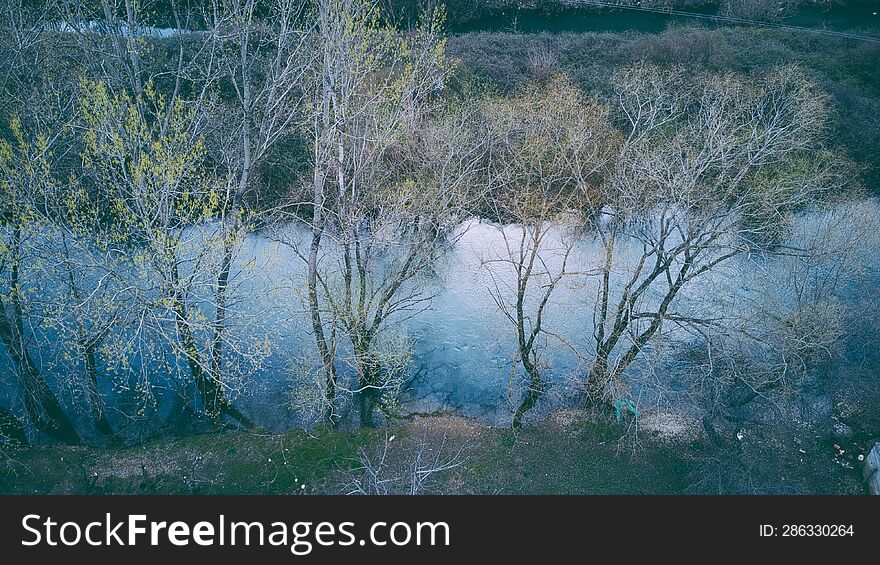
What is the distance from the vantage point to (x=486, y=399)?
1655cm

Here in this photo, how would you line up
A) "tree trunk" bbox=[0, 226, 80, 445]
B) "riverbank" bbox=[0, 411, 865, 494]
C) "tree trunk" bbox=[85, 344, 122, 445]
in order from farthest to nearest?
"tree trunk" bbox=[85, 344, 122, 445], "tree trunk" bbox=[0, 226, 80, 445], "riverbank" bbox=[0, 411, 865, 494]

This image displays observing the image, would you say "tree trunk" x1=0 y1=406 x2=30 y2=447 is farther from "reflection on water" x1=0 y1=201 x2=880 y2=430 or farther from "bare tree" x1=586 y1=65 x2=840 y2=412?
"bare tree" x1=586 y1=65 x2=840 y2=412

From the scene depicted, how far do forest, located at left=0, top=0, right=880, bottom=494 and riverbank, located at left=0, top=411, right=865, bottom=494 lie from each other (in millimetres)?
69

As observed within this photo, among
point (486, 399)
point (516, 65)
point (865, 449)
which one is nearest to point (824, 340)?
point (865, 449)

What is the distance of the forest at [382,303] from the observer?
13.5 metres

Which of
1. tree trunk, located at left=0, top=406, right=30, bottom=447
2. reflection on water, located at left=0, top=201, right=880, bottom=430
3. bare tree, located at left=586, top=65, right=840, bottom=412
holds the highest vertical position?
bare tree, located at left=586, top=65, right=840, bottom=412

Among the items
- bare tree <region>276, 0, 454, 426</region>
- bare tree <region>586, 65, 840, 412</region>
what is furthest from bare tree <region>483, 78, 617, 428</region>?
bare tree <region>276, 0, 454, 426</region>

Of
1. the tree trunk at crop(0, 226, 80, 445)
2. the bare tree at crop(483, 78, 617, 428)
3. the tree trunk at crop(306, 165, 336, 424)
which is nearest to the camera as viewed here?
the tree trunk at crop(0, 226, 80, 445)

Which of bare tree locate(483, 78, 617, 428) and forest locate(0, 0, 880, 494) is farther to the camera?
bare tree locate(483, 78, 617, 428)

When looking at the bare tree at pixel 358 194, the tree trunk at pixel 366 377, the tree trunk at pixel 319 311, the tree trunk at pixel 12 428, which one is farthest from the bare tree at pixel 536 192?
the tree trunk at pixel 12 428

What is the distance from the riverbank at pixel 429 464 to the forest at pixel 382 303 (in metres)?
0.07

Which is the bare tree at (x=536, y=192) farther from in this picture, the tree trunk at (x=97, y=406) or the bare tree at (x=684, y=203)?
the tree trunk at (x=97, y=406)

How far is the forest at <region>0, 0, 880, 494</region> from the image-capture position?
13.5 m

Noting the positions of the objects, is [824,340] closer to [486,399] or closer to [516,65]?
[486,399]
